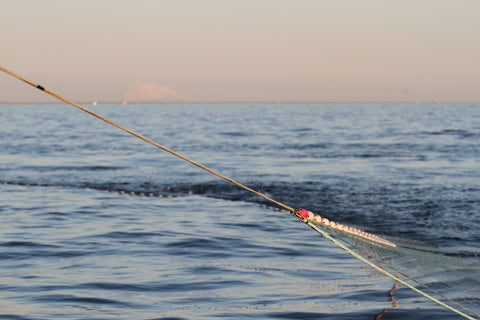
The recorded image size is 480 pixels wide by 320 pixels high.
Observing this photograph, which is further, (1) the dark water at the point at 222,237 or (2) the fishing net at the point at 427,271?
(1) the dark water at the point at 222,237

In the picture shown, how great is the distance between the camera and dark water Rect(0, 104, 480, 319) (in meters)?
8.34

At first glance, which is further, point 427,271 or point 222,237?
point 222,237

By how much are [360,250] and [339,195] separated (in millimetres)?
12966

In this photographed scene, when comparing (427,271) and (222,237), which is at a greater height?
(427,271)

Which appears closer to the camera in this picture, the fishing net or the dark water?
the fishing net

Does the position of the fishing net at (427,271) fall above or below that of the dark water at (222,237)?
above

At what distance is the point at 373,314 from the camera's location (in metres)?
8.11

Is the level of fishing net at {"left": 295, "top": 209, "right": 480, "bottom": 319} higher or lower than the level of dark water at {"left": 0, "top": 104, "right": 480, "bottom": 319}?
higher

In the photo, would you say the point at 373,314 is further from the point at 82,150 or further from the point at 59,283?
the point at 82,150

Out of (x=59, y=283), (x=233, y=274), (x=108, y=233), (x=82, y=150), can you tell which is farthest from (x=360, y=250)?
(x=82, y=150)

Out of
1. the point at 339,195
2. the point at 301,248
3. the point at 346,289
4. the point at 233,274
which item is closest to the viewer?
the point at 346,289

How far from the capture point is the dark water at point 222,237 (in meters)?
8.34

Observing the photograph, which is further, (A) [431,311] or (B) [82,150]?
(B) [82,150]

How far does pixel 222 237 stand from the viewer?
13.6 m
